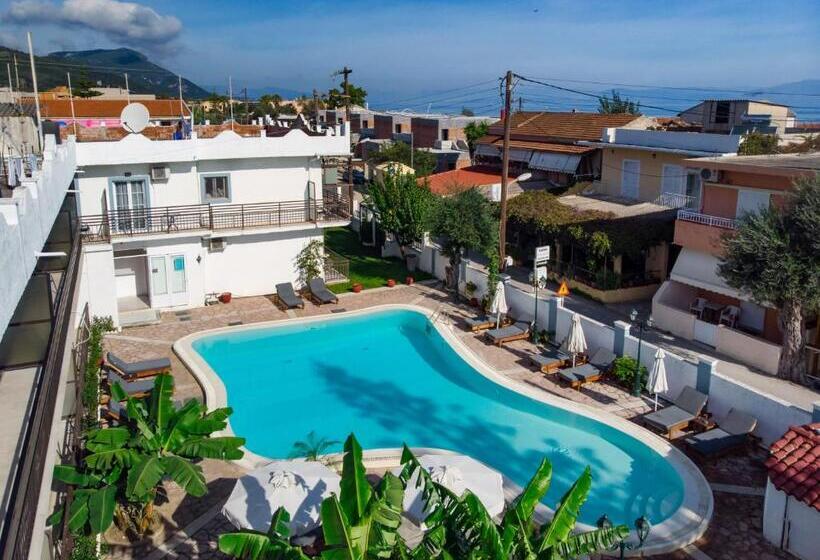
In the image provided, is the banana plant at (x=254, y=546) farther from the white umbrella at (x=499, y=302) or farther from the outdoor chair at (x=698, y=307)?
the outdoor chair at (x=698, y=307)

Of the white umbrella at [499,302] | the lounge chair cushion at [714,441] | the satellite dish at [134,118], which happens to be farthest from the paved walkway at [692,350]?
the satellite dish at [134,118]

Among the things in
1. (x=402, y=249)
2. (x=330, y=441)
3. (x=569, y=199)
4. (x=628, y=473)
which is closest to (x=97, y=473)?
(x=330, y=441)

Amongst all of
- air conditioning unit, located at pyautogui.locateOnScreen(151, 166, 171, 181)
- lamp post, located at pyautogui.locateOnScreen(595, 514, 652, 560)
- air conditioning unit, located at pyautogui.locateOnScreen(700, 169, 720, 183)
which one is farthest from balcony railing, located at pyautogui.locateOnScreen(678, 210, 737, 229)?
air conditioning unit, located at pyautogui.locateOnScreen(151, 166, 171, 181)

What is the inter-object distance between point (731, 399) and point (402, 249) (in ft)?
72.9

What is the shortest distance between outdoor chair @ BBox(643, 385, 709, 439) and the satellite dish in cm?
2365

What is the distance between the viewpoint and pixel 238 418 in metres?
20.9

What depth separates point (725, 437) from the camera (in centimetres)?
1756

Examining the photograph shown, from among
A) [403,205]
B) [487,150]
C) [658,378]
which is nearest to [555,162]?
[487,150]

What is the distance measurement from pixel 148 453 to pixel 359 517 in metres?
6.06

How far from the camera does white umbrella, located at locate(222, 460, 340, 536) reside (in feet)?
42.7

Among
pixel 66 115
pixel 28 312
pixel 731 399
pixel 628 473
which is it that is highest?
pixel 66 115

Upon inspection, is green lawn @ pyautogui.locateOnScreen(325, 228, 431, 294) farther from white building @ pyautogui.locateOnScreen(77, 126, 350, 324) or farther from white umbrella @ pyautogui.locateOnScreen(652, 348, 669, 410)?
white umbrella @ pyautogui.locateOnScreen(652, 348, 669, 410)

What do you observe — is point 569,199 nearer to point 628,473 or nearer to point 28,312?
point 628,473

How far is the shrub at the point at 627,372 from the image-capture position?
2175 centimetres
